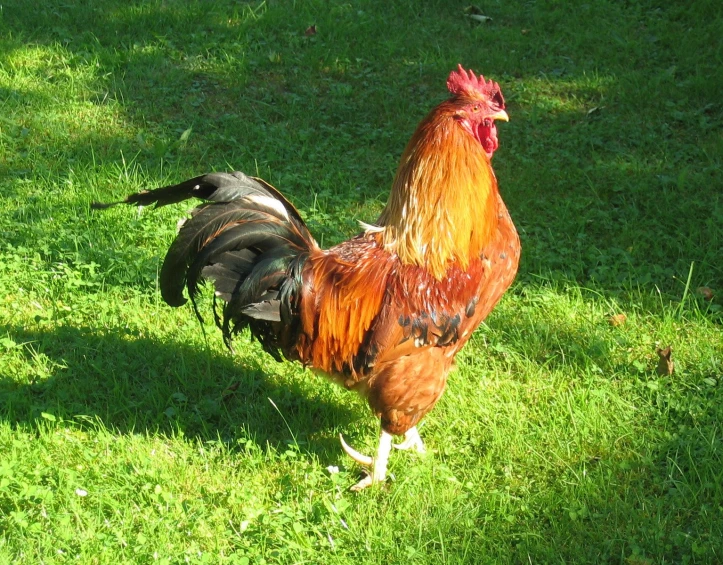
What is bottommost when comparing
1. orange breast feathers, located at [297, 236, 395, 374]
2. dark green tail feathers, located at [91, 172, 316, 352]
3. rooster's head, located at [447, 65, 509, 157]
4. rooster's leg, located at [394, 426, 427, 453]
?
rooster's leg, located at [394, 426, 427, 453]

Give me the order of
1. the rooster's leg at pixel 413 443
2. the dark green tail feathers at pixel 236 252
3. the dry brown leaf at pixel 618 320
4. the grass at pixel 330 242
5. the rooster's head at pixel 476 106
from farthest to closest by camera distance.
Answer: the dry brown leaf at pixel 618 320, the rooster's leg at pixel 413 443, the rooster's head at pixel 476 106, the grass at pixel 330 242, the dark green tail feathers at pixel 236 252

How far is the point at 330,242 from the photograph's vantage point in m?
5.05

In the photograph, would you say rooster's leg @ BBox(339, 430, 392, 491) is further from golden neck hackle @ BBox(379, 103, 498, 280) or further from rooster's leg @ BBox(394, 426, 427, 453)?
golden neck hackle @ BBox(379, 103, 498, 280)

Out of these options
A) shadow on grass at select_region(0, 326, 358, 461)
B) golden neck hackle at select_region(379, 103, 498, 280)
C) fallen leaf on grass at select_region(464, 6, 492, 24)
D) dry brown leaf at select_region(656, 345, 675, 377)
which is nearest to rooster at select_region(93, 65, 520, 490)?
golden neck hackle at select_region(379, 103, 498, 280)

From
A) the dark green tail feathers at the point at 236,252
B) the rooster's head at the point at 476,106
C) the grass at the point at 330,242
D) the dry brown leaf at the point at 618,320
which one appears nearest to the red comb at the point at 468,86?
the rooster's head at the point at 476,106

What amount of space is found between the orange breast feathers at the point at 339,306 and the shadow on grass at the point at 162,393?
→ 1.98 feet

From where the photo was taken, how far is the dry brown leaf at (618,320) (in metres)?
4.44

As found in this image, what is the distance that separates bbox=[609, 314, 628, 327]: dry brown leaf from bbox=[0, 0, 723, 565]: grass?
35mm

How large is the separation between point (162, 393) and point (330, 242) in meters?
1.57

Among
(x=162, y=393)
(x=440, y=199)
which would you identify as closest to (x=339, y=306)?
(x=440, y=199)

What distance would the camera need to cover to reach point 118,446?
3684 mm

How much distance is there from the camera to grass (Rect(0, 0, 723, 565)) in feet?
11.0

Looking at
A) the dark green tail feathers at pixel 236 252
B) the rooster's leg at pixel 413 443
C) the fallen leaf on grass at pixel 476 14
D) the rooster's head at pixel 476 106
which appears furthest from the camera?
the fallen leaf on grass at pixel 476 14

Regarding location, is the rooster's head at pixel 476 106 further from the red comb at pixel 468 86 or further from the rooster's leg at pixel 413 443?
the rooster's leg at pixel 413 443
